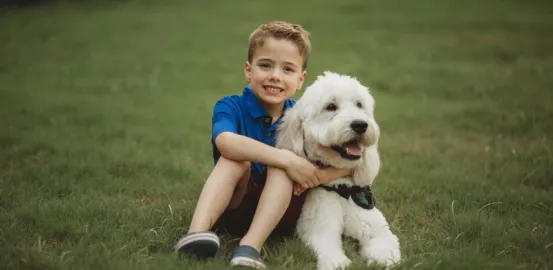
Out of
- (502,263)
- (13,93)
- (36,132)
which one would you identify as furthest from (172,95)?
(502,263)

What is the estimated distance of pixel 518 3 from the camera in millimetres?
18453

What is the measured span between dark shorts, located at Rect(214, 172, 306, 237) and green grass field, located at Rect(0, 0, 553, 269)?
22 cm

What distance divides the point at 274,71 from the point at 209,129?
3575mm

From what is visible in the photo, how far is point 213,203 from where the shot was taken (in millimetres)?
3475

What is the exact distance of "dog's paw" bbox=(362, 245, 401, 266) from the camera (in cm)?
329

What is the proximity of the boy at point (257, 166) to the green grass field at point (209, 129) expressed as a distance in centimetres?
22

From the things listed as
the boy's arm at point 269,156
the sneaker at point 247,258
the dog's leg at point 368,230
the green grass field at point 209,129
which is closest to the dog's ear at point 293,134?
the boy's arm at point 269,156

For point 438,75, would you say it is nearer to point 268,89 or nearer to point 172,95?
point 172,95

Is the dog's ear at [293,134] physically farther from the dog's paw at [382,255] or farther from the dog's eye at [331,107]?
the dog's paw at [382,255]

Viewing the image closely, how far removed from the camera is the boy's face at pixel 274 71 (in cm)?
400

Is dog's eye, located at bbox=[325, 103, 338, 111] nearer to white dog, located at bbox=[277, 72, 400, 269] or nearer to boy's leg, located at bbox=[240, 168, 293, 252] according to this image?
white dog, located at bbox=[277, 72, 400, 269]

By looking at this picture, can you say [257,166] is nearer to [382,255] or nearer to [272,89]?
[272,89]

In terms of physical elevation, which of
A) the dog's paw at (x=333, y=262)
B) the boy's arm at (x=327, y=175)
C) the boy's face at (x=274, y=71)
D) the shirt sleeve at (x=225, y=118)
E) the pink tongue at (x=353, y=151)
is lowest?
the dog's paw at (x=333, y=262)

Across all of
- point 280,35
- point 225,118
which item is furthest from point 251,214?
point 280,35
